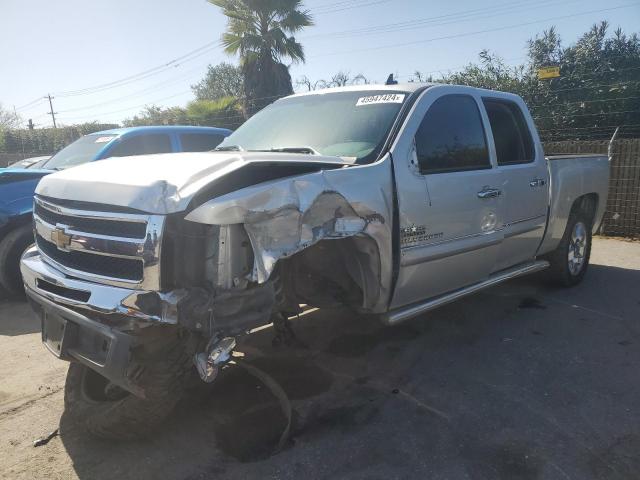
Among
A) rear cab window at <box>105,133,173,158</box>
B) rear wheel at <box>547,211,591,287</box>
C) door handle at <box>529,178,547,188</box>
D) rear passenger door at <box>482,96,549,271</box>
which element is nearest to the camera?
rear passenger door at <box>482,96,549,271</box>

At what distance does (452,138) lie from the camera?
12.9ft

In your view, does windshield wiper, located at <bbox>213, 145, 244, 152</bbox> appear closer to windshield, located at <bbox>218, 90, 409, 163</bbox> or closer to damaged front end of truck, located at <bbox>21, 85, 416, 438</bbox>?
windshield, located at <bbox>218, 90, 409, 163</bbox>

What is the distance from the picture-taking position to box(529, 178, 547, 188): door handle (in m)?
4.68

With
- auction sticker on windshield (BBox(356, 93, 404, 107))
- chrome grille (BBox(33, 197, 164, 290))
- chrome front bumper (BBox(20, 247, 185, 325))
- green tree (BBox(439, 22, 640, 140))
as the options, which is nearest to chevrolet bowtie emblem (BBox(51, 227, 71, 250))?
chrome grille (BBox(33, 197, 164, 290))

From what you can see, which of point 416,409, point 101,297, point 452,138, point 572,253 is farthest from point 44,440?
point 572,253

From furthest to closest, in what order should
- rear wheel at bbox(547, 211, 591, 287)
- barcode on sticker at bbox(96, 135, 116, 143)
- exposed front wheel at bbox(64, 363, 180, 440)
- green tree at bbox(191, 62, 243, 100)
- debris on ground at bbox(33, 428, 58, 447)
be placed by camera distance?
green tree at bbox(191, 62, 243, 100), barcode on sticker at bbox(96, 135, 116, 143), rear wheel at bbox(547, 211, 591, 287), debris on ground at bbox(33, 428, 58, 447), exposed front wheel at bbox(64, 363, 180, 440)

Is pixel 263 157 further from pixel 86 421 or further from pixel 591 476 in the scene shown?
pixel 591 476

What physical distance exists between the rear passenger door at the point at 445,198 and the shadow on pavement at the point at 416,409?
64 cm

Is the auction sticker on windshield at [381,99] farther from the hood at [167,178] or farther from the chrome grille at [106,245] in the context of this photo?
the chrome grille at [106,245]

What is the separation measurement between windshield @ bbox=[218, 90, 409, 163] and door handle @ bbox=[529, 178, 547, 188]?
1700 mm

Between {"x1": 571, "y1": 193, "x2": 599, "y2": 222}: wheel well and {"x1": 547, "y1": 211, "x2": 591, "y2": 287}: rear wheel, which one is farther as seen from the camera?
{"x1": 571, "y1": 193, "x2": 599, "y2": 222}: wheel well

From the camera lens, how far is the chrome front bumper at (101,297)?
2.36 m

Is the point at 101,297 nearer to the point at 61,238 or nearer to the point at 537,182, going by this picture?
the point at 61,238

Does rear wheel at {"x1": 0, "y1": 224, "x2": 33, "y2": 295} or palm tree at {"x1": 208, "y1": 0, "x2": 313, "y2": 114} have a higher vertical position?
palm tree at {"x1": 208, "y1": 0, "x2": 313, "y2": 114}
